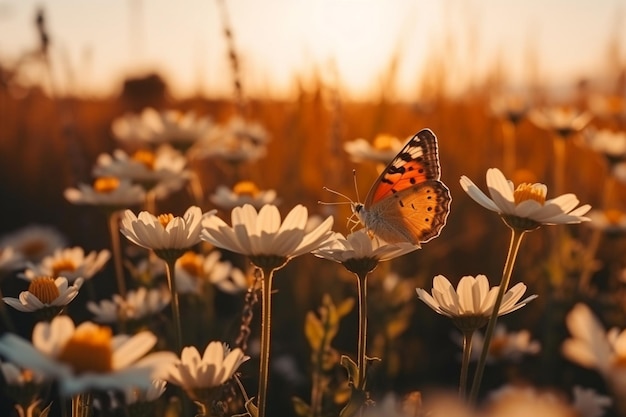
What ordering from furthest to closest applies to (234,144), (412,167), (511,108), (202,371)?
(511,108) → (234,144) → (412,167) → (202,371)

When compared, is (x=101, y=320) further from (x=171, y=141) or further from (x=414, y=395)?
(x=171, y=141)

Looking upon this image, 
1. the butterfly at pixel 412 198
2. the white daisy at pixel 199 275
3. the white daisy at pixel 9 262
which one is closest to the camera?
the butterfly at pixel 412 198

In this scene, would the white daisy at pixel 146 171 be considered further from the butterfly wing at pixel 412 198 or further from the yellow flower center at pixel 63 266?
the butterfly wing at pixel 412 198

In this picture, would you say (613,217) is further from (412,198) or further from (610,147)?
(412,198)

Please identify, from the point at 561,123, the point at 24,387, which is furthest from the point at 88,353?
the point at 561,123

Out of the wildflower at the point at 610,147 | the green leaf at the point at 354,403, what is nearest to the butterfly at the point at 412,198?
the green leaf at the point at 354,403
